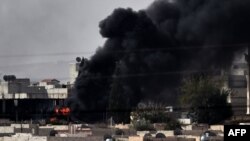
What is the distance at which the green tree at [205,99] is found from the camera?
136 metres

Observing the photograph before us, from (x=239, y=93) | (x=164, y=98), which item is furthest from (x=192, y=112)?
(x=239, y=93)

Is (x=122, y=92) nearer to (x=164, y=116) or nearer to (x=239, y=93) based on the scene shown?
(x=164, y=116)

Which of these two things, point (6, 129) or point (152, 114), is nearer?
point (6, 129)

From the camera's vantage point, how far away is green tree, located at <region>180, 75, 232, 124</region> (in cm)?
13625

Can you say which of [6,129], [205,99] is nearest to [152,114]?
[205,99]

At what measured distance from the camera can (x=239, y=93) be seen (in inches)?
7215

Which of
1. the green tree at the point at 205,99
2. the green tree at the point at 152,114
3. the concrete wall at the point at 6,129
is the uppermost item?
the green tree at the point at 205,99

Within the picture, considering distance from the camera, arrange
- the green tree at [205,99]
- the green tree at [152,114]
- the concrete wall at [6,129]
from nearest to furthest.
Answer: the concrete wall at [6,129] → the green tree at [152,114] → the green tree at [205,99]

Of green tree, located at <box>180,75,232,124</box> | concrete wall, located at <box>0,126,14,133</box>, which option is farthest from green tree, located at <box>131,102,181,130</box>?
concrete wall, located at <box>0,126,14,133</box>

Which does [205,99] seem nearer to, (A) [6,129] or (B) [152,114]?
(B) [152,114]

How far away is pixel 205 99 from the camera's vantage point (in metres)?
144

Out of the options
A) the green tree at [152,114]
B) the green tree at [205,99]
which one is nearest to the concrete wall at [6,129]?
the green tree at [152,114]

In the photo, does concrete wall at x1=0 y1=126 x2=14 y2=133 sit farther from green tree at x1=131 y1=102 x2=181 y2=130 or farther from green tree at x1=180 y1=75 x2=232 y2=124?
green tree at x1=180 y1=75 x2=232 y2=124

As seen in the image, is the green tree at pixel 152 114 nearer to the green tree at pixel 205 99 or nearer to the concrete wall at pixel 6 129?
the green tree at pixel 205 99
